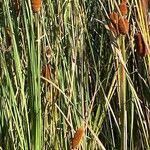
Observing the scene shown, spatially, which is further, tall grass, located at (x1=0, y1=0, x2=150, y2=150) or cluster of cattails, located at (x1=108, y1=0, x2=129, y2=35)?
tall grass, located at (x1=0, y1=0, x2=150, y2=150)

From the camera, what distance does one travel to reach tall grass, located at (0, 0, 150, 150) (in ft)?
3.02

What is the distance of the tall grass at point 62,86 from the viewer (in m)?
0.92

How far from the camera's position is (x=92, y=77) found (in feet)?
4.39

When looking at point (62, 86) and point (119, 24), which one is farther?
point (62, 86)

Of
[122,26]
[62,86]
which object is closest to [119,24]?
[122,26]

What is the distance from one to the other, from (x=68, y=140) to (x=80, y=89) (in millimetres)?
135

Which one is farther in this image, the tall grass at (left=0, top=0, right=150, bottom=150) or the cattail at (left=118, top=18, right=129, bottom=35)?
the tall grass at (left=0, top=0, right=150, bottom=150)

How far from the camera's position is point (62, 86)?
111 centimetres

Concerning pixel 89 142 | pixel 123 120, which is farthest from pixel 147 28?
pixel 89 142

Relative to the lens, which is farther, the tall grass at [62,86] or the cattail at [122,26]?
the tall grass at [62,86]

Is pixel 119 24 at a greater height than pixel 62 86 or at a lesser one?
greater

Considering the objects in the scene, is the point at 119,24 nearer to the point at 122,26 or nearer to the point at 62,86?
the point at 122,26

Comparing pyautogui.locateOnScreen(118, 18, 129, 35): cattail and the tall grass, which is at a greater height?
pyautogui.locateOnScreen(118, 18, 129, 35): cattail

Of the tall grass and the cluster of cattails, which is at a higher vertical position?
the cluster of cattails
